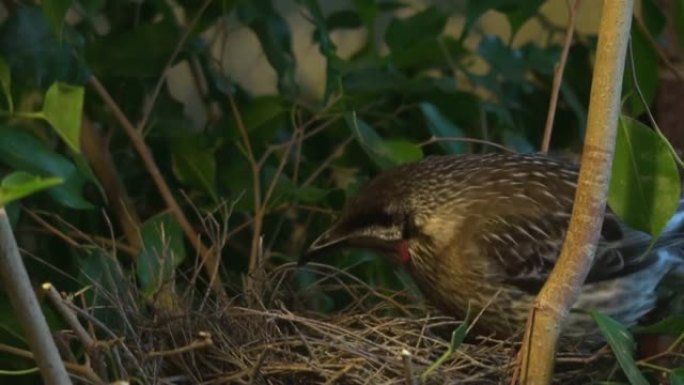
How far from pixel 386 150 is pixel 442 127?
0.12 meters

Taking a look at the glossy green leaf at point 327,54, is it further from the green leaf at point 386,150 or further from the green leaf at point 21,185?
the green leaf at point 21,185

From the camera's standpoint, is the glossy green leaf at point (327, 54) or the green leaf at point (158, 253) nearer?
the green leaf at point (158, 253)

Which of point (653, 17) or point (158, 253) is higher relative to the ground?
point (653, 17)

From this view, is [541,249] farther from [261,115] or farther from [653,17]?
[261,115]

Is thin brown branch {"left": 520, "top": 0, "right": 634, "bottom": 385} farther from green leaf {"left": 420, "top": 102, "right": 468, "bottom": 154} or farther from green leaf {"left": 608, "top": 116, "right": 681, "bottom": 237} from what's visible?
green leaf {"left": 420, "top": 102, "right": 468, "bottom": 154}

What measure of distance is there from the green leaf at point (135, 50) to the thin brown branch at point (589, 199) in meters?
0.55

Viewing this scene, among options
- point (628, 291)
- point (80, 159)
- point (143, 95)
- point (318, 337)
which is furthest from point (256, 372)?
point (143, 95)

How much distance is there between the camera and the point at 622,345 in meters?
0.85

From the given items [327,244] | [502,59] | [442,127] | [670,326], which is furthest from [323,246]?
[502,59]

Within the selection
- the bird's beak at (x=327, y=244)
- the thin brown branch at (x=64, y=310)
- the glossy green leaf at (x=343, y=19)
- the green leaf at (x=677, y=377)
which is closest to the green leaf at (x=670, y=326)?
the green leaf at (x=677, y=377)

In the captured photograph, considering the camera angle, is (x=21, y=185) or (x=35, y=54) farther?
(x=35, y=54)

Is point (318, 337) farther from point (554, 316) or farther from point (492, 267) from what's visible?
point (554, 316)

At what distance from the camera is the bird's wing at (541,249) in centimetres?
106

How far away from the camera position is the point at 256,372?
0.94 m
